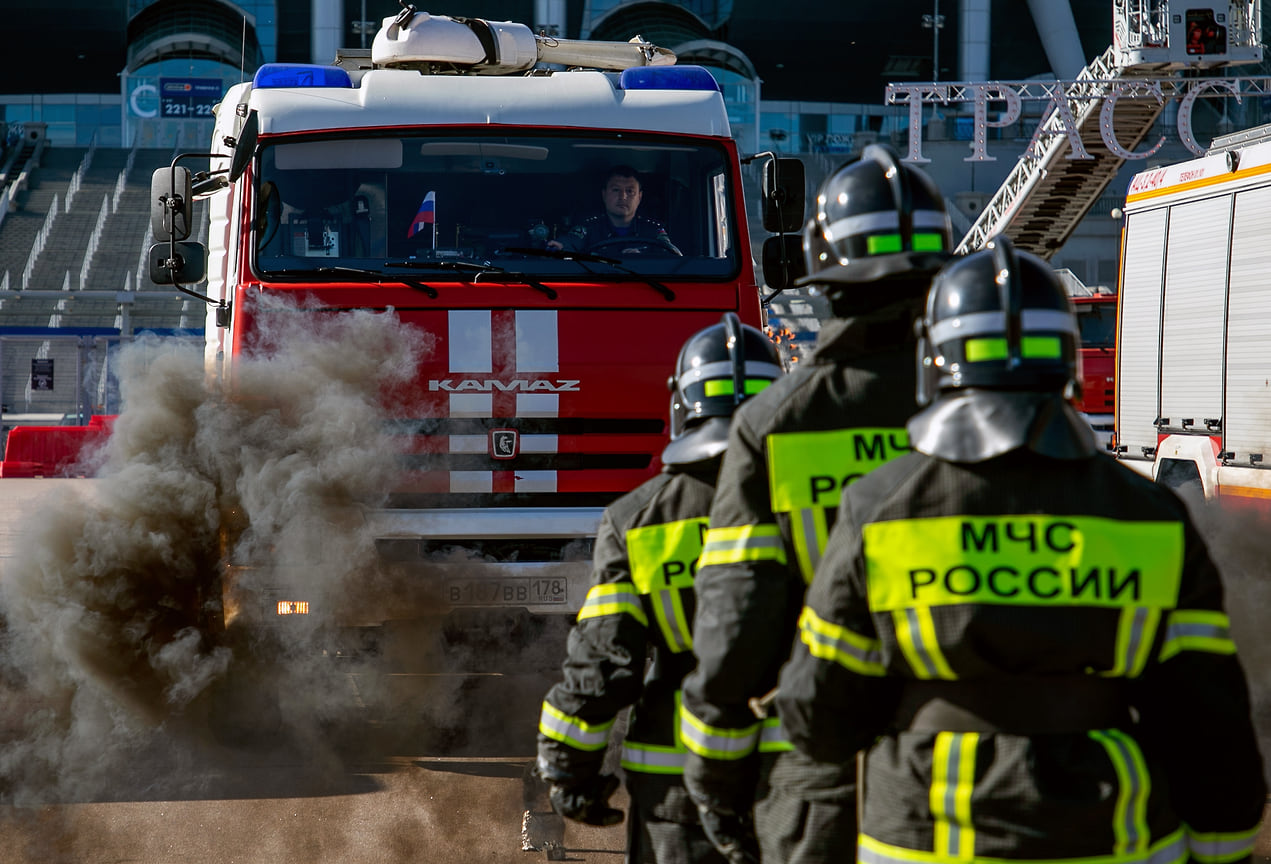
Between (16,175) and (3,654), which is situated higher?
(16,175)

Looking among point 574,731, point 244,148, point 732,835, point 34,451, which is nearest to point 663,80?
point 244,148

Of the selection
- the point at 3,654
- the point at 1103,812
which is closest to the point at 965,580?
the point at 1103,812

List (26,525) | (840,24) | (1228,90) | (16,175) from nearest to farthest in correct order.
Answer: (26,525) < (1228,90) < (16,175) < (840,24)

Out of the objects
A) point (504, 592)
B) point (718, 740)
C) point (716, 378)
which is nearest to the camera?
point (718, 740)

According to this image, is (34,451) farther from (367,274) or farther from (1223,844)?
(1223,844)

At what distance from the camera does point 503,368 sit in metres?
6.27

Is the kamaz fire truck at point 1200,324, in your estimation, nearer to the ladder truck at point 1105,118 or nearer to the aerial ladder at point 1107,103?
the ladder truck at point 1105,118

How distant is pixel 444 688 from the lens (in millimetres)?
7133

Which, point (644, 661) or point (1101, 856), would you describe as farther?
point (644, 661)

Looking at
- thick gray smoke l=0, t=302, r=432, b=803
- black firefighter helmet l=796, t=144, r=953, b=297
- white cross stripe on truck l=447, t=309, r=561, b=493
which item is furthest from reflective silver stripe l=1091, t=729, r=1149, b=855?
thick gray smoke l=0, t=302, r=432, b=803

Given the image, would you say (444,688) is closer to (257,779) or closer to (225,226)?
(257,779)

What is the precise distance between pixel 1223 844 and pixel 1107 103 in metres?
23.3

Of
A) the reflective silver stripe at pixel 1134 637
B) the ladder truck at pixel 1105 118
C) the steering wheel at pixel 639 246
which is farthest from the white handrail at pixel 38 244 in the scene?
the reflective silver stripe at pixel 1134 637

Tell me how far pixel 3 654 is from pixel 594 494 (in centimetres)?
304
